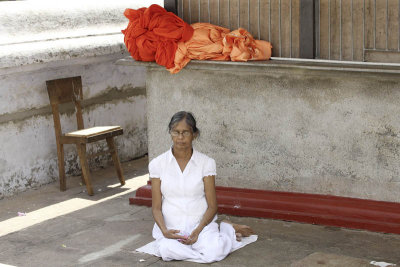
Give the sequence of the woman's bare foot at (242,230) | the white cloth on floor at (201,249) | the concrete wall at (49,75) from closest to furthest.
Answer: the white cloth on floor at (201,249) < the woman's bare foot at (242,230) < the concrete wall at (49,75)

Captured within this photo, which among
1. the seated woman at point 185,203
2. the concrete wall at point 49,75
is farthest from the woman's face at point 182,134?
the concrete wall at point 49,75

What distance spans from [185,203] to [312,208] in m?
1.20

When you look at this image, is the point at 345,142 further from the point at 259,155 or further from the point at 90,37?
the point at 90,37

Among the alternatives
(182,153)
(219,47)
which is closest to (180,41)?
(219,47)

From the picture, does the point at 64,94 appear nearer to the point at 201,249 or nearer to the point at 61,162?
the point at 61,162

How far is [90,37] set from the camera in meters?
7.96

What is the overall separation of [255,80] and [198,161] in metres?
1.12

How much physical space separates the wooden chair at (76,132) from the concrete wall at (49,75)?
0.20m

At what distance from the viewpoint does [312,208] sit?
6043 mm

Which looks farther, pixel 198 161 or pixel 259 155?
pixel 259 155

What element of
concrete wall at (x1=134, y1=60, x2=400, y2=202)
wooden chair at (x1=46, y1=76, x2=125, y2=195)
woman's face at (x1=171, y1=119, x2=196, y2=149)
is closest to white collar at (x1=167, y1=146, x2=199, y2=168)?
woman's face at (x1=171, y1=119, x2=196, y2=149)

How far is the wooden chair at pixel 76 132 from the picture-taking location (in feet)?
24.1

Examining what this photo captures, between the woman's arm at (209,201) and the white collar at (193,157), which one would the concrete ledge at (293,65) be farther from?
the woman's arm at (209,201)

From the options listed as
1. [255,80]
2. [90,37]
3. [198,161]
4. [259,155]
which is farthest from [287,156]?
[90,37]
